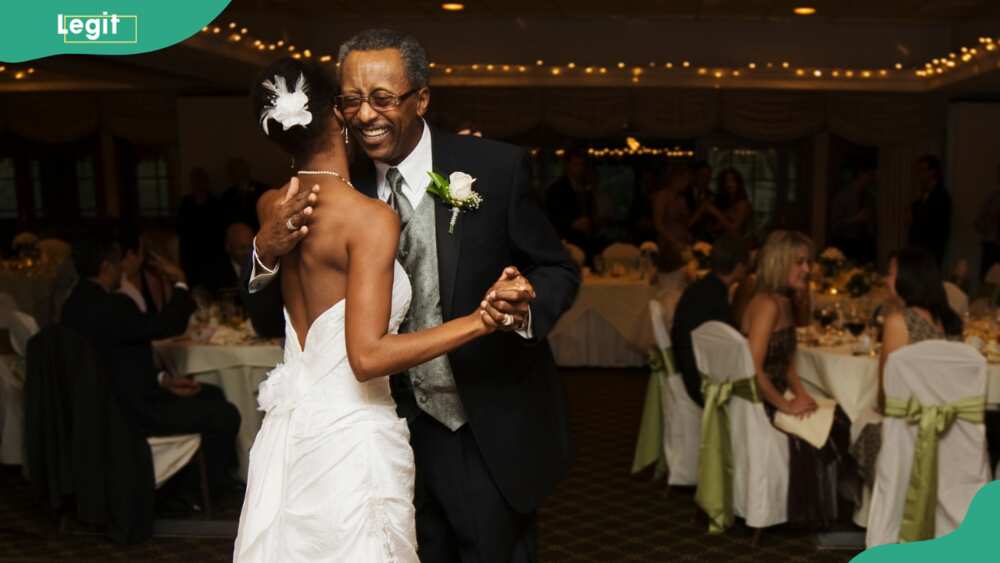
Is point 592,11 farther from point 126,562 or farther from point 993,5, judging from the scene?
point 126,562

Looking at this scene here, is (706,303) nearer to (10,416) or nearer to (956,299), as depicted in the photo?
(956,299)

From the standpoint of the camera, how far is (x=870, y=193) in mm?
11859

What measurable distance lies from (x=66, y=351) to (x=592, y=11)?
727 cm

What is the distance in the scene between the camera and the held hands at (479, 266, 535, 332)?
1867mm

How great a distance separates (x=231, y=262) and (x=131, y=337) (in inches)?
85.7

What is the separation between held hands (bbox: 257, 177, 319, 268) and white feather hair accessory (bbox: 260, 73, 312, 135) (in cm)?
12

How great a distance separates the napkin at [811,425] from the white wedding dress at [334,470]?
2.54 m

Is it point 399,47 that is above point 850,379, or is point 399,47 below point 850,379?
above

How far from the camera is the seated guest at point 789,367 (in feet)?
14.0

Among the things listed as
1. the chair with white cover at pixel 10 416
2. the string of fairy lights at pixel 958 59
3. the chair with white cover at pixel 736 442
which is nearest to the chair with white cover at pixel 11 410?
the chair with white cover at pixel 10 416

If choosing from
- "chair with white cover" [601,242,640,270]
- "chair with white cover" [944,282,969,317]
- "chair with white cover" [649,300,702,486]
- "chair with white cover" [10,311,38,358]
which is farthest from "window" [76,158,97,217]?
"chair with white cover" [944,282,969,317]

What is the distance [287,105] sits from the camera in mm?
1967

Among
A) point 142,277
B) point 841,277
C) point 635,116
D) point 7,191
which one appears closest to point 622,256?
point 841,277

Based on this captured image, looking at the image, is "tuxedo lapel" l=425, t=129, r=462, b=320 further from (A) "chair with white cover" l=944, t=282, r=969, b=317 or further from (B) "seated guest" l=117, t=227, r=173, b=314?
(A) "chair with white cover" l=944, t=282, r=969, b=317
